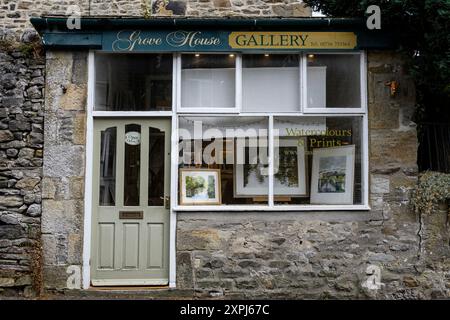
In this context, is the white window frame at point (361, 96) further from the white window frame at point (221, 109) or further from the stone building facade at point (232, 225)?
the white window frame at point (221, 109)

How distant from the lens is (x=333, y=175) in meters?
7.02

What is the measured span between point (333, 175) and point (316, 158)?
351 millimetres

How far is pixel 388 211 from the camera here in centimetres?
675

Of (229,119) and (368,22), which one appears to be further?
(229,119)

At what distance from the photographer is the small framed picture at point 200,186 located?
6.90 m

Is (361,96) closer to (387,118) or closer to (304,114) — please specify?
(387,118)

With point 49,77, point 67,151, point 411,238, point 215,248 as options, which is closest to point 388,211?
point 411,238

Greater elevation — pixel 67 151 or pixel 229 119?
pixel 229 119

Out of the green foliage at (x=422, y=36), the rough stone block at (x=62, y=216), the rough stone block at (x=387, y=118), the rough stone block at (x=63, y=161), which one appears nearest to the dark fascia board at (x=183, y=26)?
the green foliage at (x=422, y=36)

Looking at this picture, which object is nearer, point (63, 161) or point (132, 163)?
point (63, 161)

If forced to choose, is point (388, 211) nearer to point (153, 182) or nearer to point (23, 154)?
point (153, 182)

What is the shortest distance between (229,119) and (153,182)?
1437 millimetres

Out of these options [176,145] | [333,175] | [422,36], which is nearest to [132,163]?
[176,145]

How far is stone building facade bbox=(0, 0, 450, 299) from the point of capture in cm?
664
